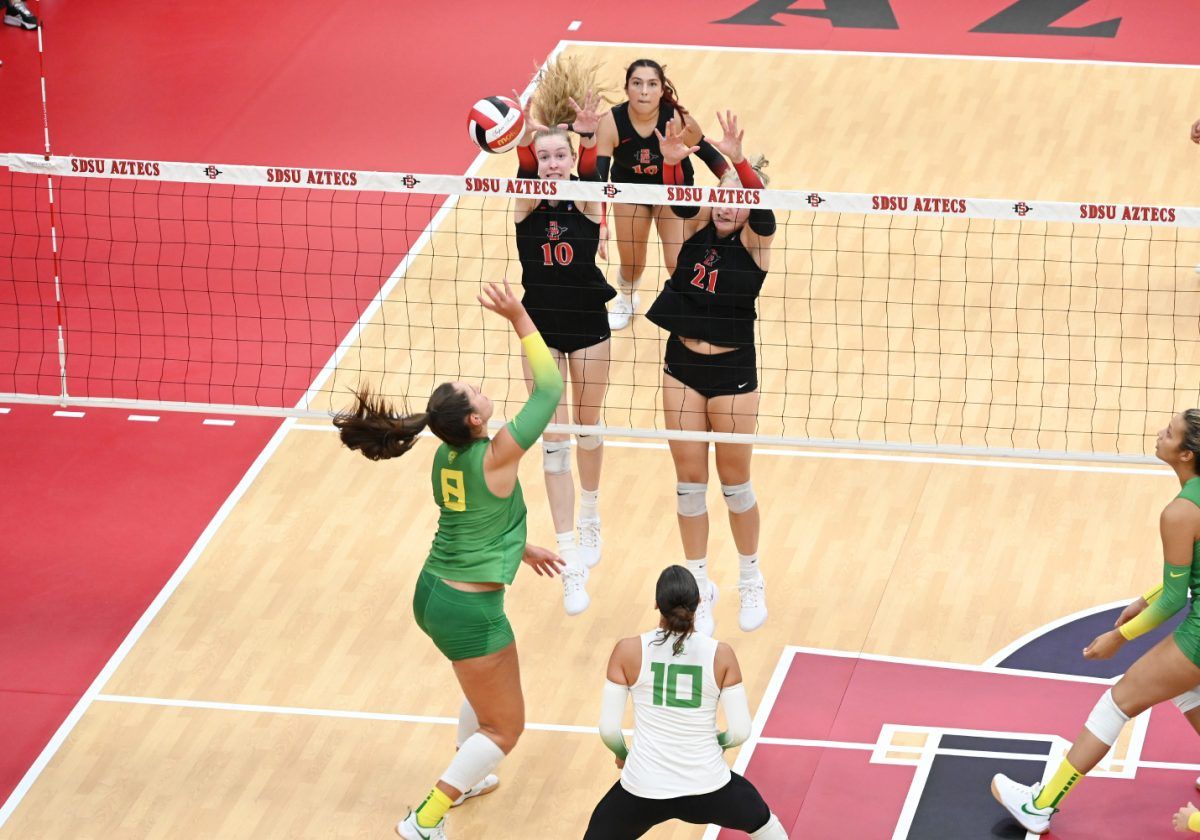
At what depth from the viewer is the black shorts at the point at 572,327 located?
970 centimetres

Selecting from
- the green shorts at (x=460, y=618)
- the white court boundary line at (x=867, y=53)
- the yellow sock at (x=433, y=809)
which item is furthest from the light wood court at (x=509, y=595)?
the white court boundary line at (x=867, y=53)

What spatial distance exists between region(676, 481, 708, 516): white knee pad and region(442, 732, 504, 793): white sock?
6.22 ft

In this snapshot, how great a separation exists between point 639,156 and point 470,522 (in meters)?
4.55

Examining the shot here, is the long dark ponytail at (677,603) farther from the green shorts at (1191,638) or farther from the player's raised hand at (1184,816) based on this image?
the player's raised hand at (1184,816)

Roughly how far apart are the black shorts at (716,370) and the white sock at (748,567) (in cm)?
94

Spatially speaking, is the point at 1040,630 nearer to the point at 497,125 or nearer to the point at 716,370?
the point at 716,370

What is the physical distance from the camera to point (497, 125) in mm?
9984

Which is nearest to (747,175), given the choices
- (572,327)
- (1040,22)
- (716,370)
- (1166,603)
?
(716,370)

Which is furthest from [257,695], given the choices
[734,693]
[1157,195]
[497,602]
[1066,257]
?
[1157,195]

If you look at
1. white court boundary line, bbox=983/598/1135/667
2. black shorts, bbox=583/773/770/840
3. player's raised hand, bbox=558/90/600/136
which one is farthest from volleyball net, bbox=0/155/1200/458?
black shorts, bbox=583/773/770/840

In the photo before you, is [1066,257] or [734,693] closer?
[734,693]

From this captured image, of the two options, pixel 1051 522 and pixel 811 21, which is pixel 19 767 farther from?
pixel 811 21

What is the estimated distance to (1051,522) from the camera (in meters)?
10.8

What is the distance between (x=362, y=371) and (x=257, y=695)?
11.4 ft
